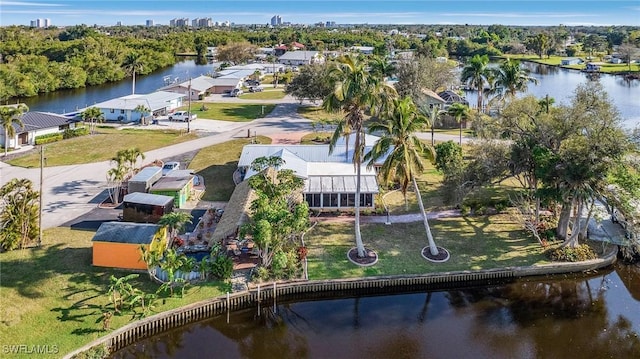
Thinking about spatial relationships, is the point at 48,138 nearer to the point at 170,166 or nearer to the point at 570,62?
the point at 170,166

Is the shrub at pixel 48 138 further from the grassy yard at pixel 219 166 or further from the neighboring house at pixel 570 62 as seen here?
the neighboring house at pixel 570 62

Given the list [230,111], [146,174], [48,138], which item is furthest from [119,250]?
[230,111]

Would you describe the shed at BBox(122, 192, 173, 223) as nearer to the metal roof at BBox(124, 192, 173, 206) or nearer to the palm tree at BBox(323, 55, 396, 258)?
the metal roof at BBox(124, 192, 173, 206)

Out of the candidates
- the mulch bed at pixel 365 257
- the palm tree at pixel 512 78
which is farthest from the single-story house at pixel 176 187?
the palm tree at pixel 512 78

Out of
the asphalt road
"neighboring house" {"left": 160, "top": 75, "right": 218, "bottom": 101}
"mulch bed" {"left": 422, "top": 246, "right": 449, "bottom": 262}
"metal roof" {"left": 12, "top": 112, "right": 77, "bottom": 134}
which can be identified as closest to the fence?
"mulch bed" {"left": 422, "top": 246, "right": 449, "bottom": 262}

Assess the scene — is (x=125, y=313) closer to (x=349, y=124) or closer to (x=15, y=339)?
(x=15, y=339)

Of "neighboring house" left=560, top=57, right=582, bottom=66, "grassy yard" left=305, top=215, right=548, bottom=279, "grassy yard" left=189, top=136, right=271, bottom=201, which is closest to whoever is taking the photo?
"grassy yard" left=305, top=215, right=548, bottom=279
